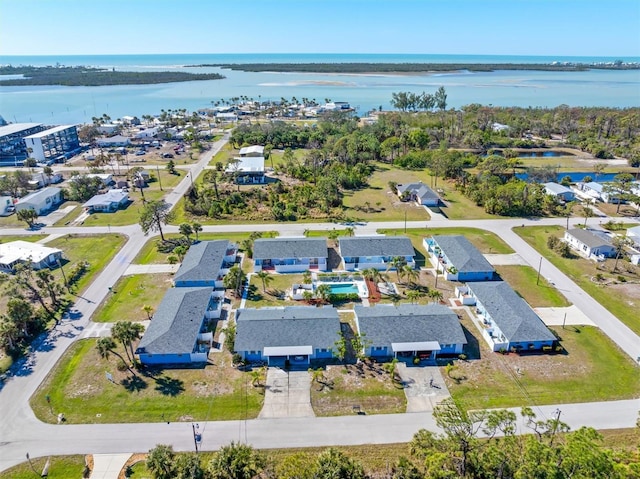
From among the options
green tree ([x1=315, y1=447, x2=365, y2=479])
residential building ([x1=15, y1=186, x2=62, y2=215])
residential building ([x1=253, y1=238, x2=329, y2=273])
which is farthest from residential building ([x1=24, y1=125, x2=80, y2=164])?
green tree ([x1=315, y1=447, x2=365, y2=479])

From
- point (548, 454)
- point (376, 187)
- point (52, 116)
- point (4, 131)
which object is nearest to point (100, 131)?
point (4, 131)

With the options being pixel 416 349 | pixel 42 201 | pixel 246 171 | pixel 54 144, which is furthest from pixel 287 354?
pixel 54 144

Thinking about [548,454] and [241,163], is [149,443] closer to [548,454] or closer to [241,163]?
[548,454]

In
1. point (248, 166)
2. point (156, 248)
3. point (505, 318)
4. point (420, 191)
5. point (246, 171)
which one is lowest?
point (505, 318)

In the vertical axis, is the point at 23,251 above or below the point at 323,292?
above

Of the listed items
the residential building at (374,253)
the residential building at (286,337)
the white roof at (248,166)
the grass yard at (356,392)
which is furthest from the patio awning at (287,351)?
the white roof at (248,166)

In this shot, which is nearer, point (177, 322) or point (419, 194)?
point (177, 322)

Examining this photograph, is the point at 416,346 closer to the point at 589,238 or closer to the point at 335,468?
the point at 335,468
